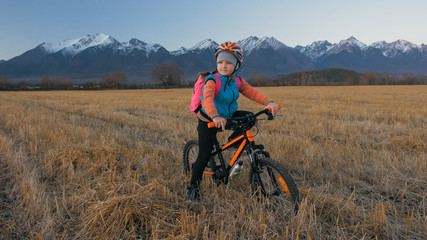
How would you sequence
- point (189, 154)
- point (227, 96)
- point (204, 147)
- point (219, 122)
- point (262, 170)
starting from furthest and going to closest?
point (189, 154), point (204, 147), point (227, 96), point (262, 170), point (219, 122)

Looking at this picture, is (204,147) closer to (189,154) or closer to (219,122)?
(219,122)

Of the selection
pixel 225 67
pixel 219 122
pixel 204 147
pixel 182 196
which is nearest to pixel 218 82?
pixel 225 67

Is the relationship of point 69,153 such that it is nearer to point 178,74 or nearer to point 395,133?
point 395,133

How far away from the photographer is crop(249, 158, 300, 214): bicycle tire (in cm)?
247

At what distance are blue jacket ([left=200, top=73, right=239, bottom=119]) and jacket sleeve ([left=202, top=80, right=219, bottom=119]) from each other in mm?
118

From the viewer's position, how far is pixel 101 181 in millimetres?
3455

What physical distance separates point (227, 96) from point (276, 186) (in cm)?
121

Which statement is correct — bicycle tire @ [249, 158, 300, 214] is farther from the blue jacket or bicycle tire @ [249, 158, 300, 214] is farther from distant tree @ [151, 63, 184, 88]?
distant tree @ [151, 63, 184, 88]

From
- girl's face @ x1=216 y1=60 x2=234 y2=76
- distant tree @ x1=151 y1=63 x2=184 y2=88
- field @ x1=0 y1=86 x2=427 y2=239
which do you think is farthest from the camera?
distant tree @ x1=151 y1=63 x2=184 y2=88

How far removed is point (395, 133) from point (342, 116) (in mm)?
3568

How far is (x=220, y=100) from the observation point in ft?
9.71

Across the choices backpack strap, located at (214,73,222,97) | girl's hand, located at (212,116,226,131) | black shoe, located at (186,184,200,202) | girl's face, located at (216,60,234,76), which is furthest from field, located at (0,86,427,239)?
girl's face, located at (216,60,234,76)

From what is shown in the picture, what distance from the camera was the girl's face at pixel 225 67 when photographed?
9.14ft

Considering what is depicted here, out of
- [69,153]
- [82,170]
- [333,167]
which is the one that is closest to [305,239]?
[333,167]
